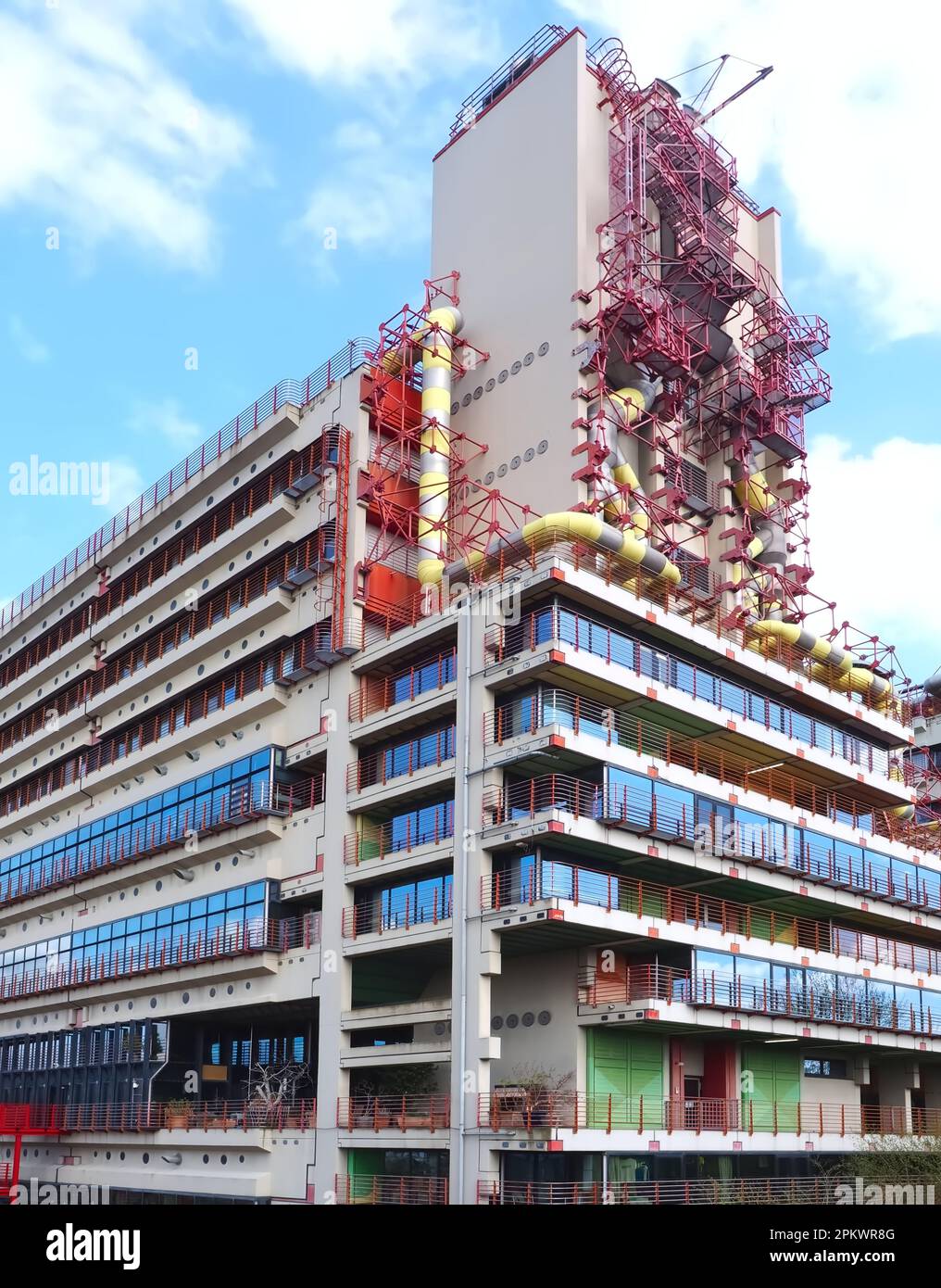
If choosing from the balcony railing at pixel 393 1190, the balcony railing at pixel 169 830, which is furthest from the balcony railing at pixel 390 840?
the balcony railing at pixel 393 1190

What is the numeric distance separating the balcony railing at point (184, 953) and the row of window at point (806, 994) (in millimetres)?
12432

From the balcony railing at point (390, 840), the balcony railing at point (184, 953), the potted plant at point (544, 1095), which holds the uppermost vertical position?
the balcony railing at point (390, 840)

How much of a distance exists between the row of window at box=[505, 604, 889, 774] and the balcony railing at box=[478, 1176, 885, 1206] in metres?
14.6

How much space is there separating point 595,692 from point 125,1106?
933 inches

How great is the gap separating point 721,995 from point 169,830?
2259cm

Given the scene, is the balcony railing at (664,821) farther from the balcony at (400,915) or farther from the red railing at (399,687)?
the red railing at (399,687)

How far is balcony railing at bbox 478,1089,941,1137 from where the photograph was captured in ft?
118

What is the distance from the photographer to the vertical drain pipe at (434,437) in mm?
46625

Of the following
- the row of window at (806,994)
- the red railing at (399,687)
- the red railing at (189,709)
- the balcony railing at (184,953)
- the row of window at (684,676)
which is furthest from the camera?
the red railing at (189,709)

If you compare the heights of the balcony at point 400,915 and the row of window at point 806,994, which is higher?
the balcony at point 400,915

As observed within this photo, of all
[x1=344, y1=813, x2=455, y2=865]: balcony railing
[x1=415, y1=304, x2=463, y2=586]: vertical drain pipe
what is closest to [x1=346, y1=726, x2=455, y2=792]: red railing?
[x1=344, y1=813, x2=455, y2=865]: balcony railing

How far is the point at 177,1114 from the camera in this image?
4731 cm

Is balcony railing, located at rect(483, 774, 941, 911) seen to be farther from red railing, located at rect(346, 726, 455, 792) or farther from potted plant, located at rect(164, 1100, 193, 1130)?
potted plant, located at rect(164, 1100, 193, 1130)
